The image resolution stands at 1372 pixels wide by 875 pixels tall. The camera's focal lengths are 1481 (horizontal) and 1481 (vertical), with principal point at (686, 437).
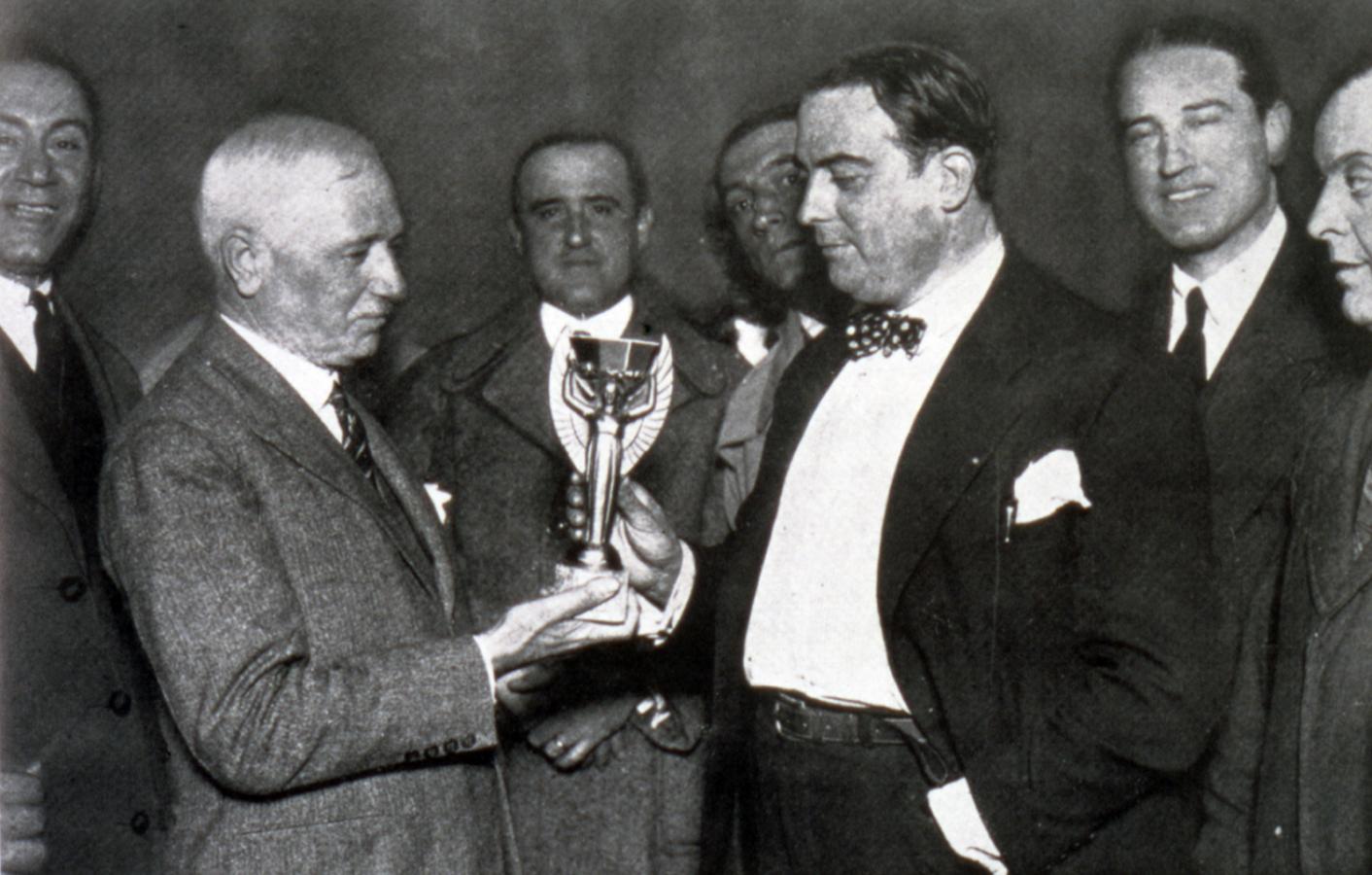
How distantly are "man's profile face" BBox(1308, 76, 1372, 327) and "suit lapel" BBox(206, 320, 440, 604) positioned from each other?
197 centimetres

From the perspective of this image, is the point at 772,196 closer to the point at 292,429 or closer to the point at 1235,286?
the point at 1235,286

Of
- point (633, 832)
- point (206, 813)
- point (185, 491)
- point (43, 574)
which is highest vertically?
point (185, 491)

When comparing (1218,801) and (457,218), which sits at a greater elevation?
(457,218)

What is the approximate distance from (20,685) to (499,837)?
3.34ft

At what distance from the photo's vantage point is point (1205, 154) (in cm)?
328

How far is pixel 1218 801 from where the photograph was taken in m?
2.95

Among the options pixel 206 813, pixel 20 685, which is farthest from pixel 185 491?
pixel 20 685

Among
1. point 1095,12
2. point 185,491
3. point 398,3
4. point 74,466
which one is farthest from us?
point 398,3

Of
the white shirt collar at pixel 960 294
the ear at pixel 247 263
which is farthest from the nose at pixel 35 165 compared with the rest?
the white shirt collar at pixel 960 294

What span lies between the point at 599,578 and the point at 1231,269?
5.25ft

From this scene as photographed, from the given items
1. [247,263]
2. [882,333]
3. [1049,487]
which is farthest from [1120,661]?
[247,263]

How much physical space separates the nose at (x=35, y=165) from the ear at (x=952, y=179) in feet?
6.56

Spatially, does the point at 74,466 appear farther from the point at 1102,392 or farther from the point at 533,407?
the point at 1102,392

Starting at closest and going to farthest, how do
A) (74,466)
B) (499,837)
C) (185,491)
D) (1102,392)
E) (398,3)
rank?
(185,491)
(1102,392)
(499,837)
(74,466)
(398,3)
